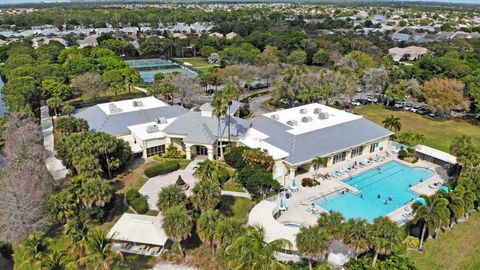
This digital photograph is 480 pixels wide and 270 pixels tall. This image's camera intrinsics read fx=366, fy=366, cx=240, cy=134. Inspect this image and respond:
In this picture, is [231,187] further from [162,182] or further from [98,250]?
[98,250]

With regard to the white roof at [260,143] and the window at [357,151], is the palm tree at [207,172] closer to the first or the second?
the white roof at [260,143]

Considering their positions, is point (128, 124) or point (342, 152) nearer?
point (342, 152)

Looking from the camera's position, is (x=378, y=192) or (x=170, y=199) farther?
(x=378, y=192)

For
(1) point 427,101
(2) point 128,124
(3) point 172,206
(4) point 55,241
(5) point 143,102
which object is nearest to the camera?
(3) point 172,206

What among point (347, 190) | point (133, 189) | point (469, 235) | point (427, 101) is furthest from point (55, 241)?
point (427, 101)

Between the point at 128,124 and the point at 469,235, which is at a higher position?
the point at 128,124

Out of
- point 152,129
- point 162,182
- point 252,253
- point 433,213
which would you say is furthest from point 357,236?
point 152,129

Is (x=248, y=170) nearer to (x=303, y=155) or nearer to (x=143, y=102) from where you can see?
(x=303, y=155)
